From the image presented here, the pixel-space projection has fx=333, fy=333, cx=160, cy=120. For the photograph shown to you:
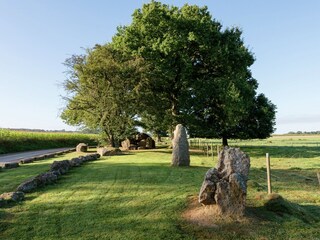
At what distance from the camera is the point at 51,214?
10.7m

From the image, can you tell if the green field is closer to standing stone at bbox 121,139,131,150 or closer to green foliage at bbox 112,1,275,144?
green foliage at bbox 112,1,275,144

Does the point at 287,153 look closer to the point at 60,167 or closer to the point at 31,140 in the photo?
the point at 60,167

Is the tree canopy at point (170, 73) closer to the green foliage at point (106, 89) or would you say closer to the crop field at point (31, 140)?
the green foliage at point (106, 89)

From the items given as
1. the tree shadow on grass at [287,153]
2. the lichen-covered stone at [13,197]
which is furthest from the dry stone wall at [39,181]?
the tree shadow on grass at [287,153]

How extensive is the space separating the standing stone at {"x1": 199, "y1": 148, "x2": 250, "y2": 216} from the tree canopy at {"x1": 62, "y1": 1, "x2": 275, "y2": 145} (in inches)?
897

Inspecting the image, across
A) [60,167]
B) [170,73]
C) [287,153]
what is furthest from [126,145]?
[60,167]

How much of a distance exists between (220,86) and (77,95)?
16933mm

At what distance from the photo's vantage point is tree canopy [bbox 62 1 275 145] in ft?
115

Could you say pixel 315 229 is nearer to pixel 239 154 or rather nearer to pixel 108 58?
pixel 239 154

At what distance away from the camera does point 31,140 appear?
Result: 49469mm

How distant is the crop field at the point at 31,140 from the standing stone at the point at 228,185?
3610 centimetres

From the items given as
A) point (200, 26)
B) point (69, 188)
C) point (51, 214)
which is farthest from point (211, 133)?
point (51, 214)

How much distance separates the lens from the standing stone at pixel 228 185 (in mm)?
9766

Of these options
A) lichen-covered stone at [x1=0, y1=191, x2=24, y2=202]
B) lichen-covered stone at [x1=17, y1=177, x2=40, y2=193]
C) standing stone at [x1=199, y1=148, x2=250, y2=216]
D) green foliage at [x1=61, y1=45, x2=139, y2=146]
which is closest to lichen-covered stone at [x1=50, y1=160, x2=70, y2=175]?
lichen-covered stone at [x1=17, y1=177, x2=40, y2=193]
